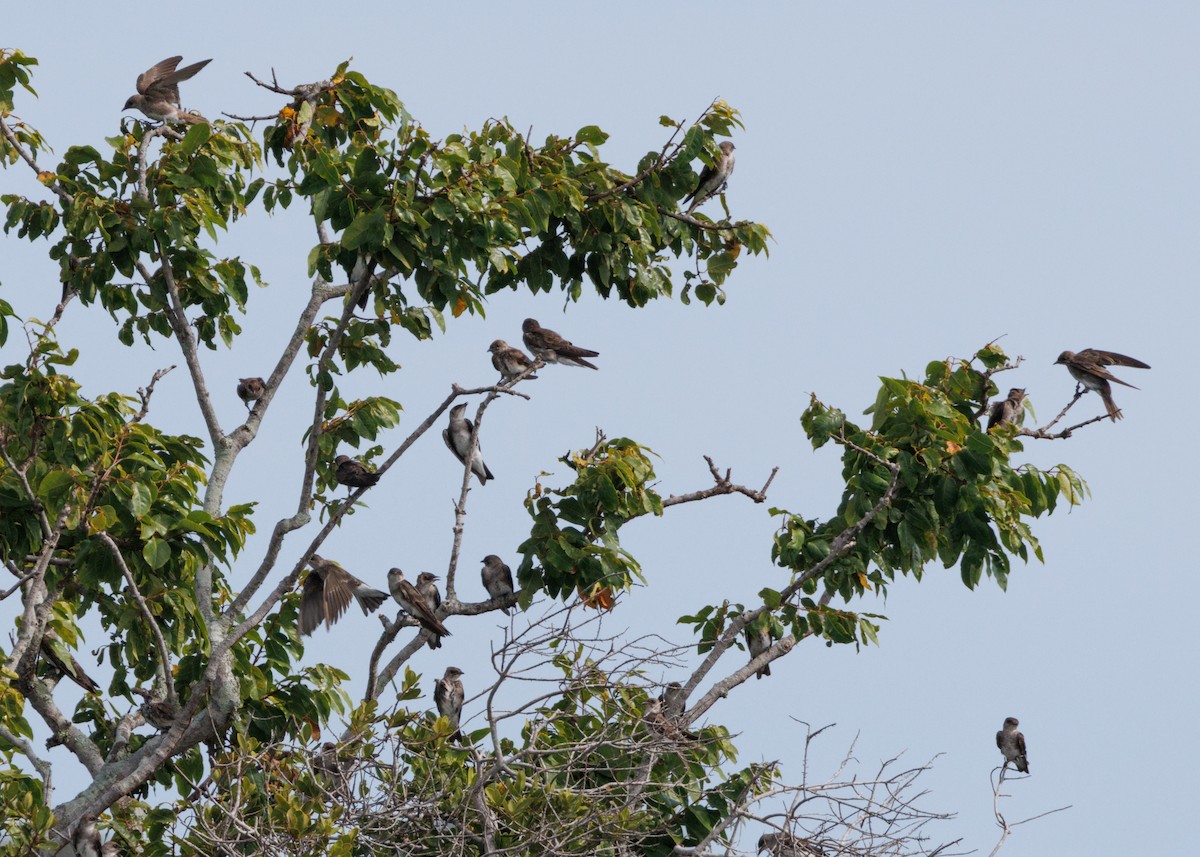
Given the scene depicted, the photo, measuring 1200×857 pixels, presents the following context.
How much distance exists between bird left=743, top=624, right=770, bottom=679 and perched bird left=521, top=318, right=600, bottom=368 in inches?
137

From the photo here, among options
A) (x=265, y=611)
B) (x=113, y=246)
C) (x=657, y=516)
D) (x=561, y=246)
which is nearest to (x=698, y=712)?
(x=657, y=516)

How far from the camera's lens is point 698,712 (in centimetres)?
939

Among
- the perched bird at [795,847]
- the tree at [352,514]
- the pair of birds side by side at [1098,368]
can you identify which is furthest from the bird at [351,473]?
the pair of birds side by side at [1098,368]

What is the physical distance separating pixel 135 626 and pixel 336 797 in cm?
230

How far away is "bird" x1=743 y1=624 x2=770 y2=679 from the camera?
955 cm

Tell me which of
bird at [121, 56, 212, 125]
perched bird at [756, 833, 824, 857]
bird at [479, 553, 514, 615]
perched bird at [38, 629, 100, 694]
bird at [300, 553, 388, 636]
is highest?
bird at [121, 56, 212, 125]

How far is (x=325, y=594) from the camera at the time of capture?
9992mm

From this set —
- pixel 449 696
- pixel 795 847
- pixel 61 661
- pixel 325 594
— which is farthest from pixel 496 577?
pixel 795 847

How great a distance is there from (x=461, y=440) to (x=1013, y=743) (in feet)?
18.4

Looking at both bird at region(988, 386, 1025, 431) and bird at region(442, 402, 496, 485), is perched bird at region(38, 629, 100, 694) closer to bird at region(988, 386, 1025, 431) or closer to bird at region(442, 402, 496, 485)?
bird at region(442, 402, 496, 485)

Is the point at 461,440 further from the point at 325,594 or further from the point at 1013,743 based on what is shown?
the point at 1013,743

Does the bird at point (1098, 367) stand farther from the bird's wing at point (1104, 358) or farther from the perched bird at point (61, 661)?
the perched bird at point (61, 661)

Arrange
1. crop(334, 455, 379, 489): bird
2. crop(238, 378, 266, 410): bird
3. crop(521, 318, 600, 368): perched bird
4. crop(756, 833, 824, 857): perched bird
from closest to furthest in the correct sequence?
1. crop(756, 833, 824, 857): perched bird
2. crop(334, 455, 379, 489): bird
3. crop(521, 318, 600, 368): perched bird
4. crop(238, 378, 266, 410): bird

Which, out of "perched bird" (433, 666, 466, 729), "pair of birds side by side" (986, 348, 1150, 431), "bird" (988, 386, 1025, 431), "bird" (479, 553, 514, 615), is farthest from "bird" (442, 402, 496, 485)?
"pair of birds side by side" (986, 348, 1150, 431)
